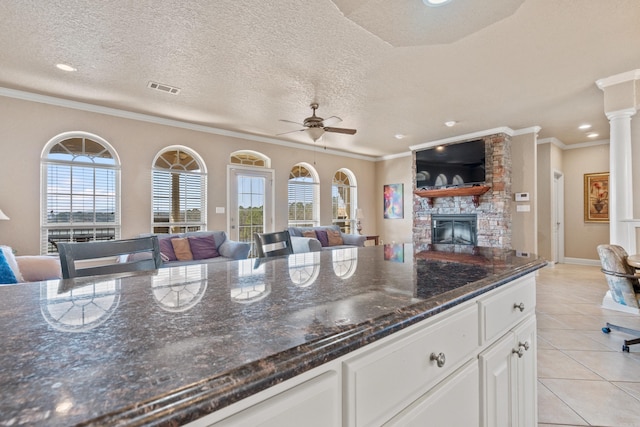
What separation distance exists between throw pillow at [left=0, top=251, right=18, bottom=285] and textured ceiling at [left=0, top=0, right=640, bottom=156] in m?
1.83

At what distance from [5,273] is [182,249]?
2.38 m

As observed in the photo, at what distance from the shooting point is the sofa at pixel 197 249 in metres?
4.33

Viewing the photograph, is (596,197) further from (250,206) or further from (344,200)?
(250,206)

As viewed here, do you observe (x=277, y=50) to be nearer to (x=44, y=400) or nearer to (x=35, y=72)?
(x=35, y=72)

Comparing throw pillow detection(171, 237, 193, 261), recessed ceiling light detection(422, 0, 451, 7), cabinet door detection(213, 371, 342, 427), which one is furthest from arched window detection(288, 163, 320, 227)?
cabinet door detection(213, 371, 342, 427)

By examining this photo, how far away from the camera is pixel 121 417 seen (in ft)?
1.11

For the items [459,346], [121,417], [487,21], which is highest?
[487,21]

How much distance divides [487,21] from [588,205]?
602 centimetres

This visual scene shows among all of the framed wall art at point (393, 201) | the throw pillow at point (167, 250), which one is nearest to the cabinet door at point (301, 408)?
the throw pillow at point (167, 250)

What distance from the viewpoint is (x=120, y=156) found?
454 centimetres

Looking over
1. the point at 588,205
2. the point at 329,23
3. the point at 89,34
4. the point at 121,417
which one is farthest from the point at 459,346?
the point at 588,205

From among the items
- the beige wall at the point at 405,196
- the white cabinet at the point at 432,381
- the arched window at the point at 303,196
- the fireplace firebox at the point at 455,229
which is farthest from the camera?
the beige wall at the point at 405,196

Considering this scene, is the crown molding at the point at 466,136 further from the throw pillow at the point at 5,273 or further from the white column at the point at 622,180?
the throw pillow at the point at 5,273

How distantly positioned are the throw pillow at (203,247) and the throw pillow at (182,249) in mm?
59
